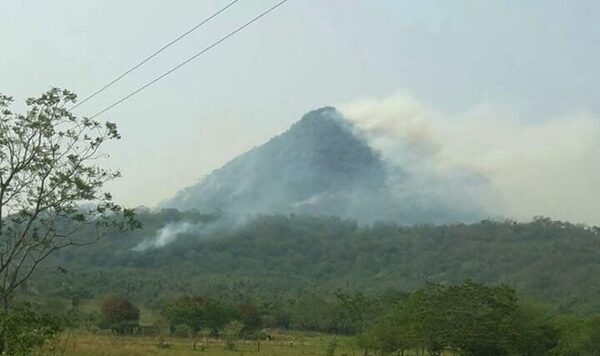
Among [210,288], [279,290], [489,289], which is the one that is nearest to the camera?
[489,289]

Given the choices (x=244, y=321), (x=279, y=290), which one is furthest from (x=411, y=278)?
(x=244, y=321)

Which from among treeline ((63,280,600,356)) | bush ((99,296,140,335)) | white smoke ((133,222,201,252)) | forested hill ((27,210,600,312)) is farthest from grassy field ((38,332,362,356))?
white smoke ((133,222,201,252))

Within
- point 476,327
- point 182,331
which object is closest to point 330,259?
point 182,331

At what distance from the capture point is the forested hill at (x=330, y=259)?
11169 cm

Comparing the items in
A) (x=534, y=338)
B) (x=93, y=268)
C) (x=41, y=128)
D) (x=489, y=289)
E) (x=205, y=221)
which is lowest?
(x=534, y=338)

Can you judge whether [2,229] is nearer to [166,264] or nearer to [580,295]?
[580,295]

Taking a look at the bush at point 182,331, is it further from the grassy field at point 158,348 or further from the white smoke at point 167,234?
the white smoke at point 167,234

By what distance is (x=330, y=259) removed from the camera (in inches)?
6122

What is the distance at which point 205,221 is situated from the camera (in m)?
187

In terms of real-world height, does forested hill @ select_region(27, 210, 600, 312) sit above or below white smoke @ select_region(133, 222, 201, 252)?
below

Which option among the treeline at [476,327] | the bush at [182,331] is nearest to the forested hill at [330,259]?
the bush at [182,331]

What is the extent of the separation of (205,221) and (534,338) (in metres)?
147

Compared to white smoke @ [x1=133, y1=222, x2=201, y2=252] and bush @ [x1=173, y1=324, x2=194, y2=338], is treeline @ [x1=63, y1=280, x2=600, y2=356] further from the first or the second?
white smoke @ [x1=133, y1=222, x2=201, y2=252]

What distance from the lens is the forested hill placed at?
112 m
